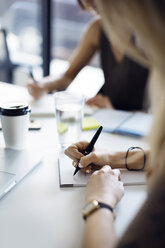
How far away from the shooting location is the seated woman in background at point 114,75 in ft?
5.98

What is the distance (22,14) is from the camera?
3.03m

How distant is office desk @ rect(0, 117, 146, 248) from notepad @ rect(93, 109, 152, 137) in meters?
0.32

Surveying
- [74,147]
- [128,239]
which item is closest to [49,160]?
[74,147]

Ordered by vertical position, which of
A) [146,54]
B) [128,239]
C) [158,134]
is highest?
[146,54]

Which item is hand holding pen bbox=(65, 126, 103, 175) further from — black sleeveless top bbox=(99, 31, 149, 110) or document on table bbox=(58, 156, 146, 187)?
black sleeveless top bbox=(99, 31, 149, 110)

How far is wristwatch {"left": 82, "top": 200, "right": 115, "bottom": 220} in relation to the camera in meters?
0.74

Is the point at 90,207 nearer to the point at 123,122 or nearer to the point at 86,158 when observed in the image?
the point at 86,158

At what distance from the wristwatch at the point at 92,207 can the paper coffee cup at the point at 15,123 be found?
1.31ft

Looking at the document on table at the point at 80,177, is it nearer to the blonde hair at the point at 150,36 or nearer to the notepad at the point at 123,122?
the notepad at the point at 123,122

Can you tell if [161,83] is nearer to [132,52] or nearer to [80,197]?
[132,52]

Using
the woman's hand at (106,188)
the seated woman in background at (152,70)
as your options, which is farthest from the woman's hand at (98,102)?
the seated woman in background at (152,70)

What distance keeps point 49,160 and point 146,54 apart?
571mm

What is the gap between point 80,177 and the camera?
93cm

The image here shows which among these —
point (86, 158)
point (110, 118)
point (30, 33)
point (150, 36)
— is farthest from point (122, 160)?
point (30, 33)
